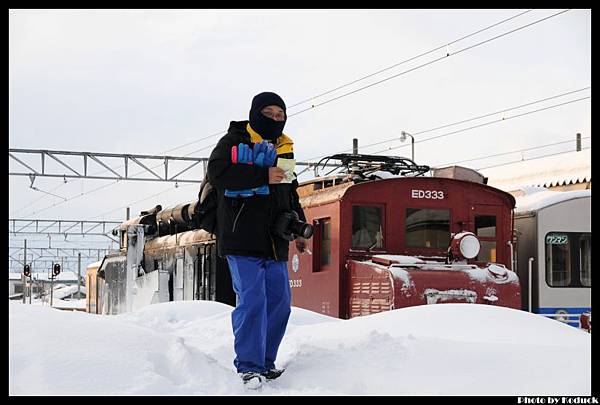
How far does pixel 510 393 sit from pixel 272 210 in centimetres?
179

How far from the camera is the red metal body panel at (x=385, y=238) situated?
9.07 m

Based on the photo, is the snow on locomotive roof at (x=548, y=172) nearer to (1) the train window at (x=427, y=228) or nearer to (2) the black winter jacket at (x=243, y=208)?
(1) the train window at (x=427, y=228)

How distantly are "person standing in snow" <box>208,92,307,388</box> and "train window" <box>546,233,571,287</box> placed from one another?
851 centimetres

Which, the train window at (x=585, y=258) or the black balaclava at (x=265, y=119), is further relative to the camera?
the train window at (x=585, y=258)

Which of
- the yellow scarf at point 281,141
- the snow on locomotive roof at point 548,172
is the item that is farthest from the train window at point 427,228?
the snow on locomotive roof at point 548,172

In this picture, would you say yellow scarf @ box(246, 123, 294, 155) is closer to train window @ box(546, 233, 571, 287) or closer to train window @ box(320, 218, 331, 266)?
train window @ box(320, 218, 331, 266)

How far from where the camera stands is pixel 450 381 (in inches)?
163

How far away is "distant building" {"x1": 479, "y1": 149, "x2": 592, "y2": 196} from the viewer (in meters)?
18.5

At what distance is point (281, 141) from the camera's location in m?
5.09

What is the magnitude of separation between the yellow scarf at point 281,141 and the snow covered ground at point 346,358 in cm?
125

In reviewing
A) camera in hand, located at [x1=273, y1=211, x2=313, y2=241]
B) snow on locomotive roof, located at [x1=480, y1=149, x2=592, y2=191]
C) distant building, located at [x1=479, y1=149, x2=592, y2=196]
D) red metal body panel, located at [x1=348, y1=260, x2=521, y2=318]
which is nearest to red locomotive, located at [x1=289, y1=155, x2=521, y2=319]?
red metal body panel, located at [x1=348, y1=260, x2=521, y2=318]

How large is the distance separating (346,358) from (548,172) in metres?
17.0
